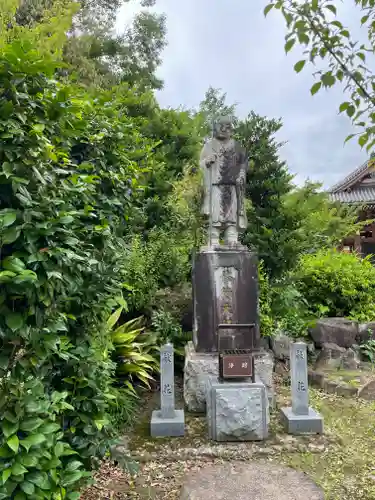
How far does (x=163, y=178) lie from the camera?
9.38 m

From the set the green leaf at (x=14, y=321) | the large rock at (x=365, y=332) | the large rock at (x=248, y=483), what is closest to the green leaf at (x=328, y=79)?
the green leaf at (x=14, y=321)

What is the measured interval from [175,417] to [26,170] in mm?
3548

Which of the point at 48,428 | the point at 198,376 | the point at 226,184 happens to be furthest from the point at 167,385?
the point at 48,428

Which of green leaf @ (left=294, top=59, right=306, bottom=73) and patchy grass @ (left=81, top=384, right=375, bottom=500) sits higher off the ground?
green leaf @ (left=294, top=59, right=306, bottom=73)

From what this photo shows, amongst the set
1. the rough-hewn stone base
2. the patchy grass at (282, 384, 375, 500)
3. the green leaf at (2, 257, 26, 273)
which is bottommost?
the patchy grass at (282, 384, 375, 500)

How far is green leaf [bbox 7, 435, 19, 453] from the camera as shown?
1482 millimetres

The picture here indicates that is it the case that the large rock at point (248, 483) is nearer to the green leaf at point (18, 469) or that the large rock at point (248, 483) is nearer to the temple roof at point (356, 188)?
the green leaf at point (18, 469)

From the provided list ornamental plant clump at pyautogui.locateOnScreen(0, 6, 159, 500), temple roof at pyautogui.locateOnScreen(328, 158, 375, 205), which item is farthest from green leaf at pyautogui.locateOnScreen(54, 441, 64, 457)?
temple roof at pyautogui.locateOnScreen(328, 158, 375, 205)

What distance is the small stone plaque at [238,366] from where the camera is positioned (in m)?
4.14

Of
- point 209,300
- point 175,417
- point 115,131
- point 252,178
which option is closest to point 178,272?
point 209,300

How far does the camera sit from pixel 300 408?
4.37 metres

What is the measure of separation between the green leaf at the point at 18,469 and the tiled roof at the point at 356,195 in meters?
14.5

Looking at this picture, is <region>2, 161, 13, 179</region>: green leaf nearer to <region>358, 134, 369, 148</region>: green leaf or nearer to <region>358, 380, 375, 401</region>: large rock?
<region>358, 134, 369, 148</region>: green leaf

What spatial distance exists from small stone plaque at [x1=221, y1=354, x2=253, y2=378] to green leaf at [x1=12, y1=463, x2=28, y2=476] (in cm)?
281
